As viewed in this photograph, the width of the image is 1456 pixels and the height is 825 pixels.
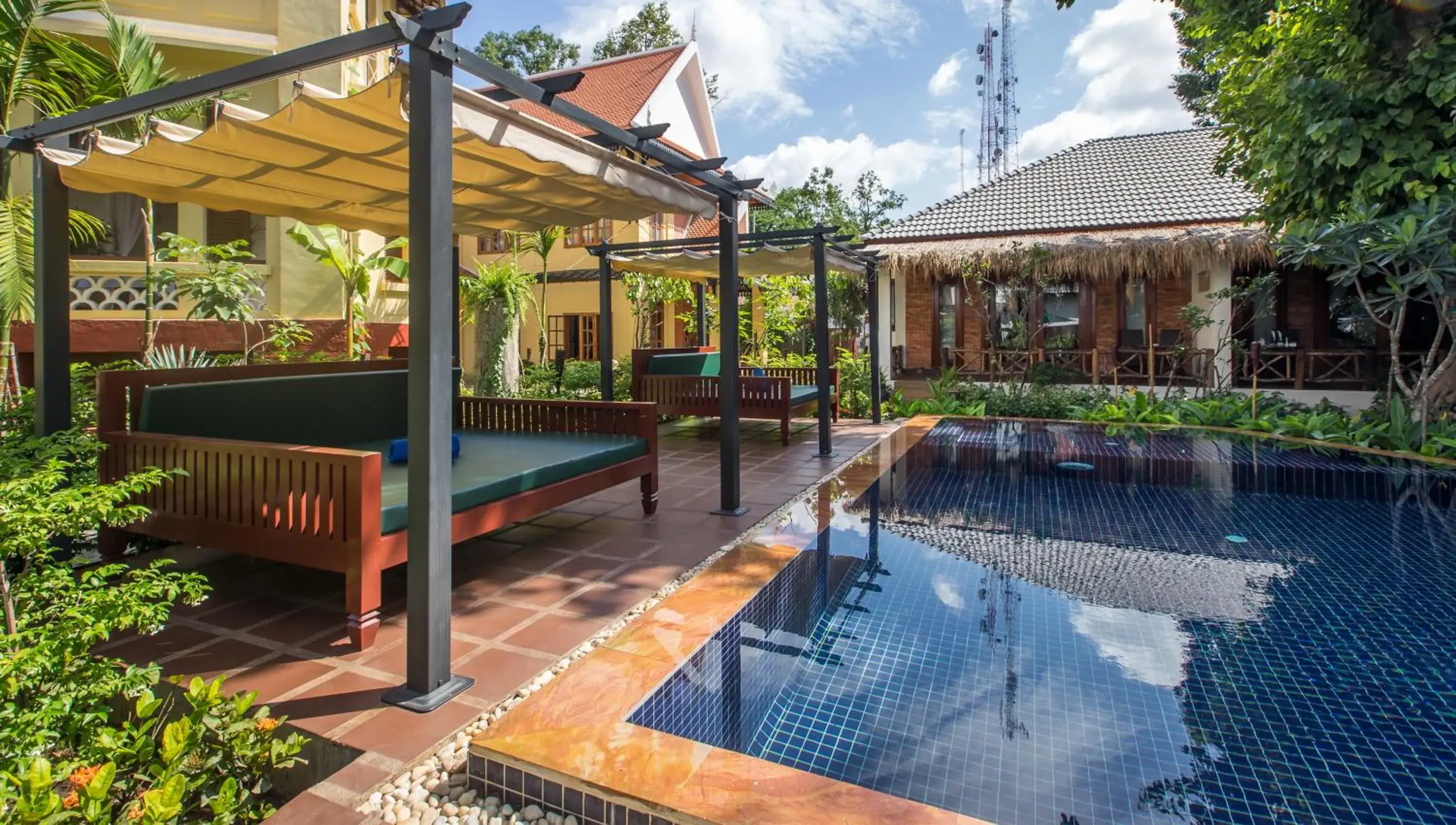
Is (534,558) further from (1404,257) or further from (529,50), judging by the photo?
(529,50)

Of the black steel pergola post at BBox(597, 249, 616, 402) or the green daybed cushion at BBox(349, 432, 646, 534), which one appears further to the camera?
the black steel pergola post at BBox(597, 249, 616, 402)

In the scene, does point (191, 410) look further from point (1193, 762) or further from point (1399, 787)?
point (1399, 787)

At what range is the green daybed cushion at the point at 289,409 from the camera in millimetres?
3879

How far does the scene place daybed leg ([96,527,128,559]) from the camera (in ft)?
13.4

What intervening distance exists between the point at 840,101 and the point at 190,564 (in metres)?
25.4

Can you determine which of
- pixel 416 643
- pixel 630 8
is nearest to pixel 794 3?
pixel 416 643

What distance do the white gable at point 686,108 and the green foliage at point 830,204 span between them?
2.64 meters

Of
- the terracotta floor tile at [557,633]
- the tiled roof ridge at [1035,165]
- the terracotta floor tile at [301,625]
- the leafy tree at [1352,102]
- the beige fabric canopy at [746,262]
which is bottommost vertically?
the terracotta floor tile at [557,633]

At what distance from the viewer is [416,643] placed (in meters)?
2.65

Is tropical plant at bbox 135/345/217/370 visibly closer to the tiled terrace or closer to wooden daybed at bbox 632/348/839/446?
the tiled terrace

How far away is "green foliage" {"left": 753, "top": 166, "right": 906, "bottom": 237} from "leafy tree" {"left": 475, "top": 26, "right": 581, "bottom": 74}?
9422 millimetres

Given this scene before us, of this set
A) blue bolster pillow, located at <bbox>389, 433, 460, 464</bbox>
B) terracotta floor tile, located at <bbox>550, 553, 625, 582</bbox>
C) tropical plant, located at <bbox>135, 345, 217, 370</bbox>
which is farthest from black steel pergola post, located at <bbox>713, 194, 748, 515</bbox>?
tropical plant, located at <bbox>135, 345, 217, 370</bbox>

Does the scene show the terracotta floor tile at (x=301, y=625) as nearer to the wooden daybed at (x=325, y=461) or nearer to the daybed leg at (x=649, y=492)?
the wooden daybed at (x=325, y=461)

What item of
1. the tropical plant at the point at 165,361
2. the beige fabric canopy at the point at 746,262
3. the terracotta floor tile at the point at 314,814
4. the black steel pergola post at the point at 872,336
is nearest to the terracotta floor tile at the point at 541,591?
the terracotta floor tile at the point at 314,814
